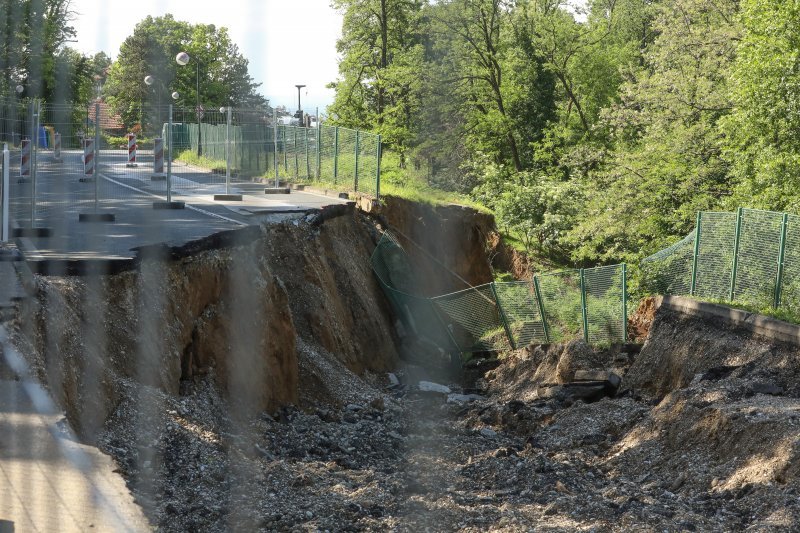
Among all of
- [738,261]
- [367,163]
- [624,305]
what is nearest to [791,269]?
[738,261]

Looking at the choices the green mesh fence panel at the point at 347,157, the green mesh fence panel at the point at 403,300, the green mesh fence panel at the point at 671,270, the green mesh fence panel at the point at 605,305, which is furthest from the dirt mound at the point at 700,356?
the green mesh fence panel at the point at 347,157

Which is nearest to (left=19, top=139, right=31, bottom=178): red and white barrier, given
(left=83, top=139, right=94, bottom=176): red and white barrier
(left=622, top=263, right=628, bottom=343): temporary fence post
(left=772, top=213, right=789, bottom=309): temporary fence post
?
(left=83, top=139, right=94, bottom=176): red and white barrier

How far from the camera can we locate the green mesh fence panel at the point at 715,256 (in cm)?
1518

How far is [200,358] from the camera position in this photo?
11000mm

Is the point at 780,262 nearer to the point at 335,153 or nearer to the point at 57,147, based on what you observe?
the point at 57,147

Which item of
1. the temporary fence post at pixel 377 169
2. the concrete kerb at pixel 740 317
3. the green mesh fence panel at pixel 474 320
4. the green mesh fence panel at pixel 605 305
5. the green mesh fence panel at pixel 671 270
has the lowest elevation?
the green mesh fence panel at pixel 474 320

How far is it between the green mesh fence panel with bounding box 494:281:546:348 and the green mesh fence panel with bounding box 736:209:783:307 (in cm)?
508

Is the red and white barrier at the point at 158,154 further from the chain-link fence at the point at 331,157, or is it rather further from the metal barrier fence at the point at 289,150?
the chain-link fence at the point at 331,157

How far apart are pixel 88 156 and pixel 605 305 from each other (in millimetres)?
9813

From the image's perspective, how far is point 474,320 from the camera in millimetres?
19875

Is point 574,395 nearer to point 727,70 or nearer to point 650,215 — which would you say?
point 650,215

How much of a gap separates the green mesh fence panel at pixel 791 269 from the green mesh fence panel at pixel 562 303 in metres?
5.04

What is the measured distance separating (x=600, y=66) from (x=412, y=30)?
8720 mm

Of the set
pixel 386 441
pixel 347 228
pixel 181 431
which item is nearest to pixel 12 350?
pixel 181 431
